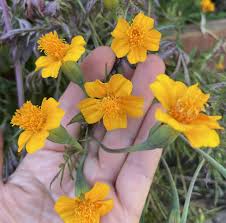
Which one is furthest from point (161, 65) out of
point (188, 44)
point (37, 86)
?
point (188, 44)

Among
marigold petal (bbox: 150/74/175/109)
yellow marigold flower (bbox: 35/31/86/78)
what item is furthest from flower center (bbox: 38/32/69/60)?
marigold petal (bbox: 150/74/175/109)

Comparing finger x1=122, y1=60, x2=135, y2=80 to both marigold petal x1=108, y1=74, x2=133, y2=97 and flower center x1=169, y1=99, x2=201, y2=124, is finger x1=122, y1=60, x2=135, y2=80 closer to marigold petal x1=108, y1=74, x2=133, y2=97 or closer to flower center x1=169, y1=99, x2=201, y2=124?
marigold petal x1=108, y1=74, x2=133, y2=97

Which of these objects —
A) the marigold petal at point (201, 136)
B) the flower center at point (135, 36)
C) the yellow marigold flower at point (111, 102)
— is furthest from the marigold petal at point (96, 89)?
the marigold petal at point (201, 136)

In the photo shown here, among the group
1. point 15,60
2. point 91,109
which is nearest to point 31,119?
point 91,109

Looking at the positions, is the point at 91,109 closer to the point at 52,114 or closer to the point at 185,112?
the point at 52,114

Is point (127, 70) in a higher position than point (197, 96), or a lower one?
lower
